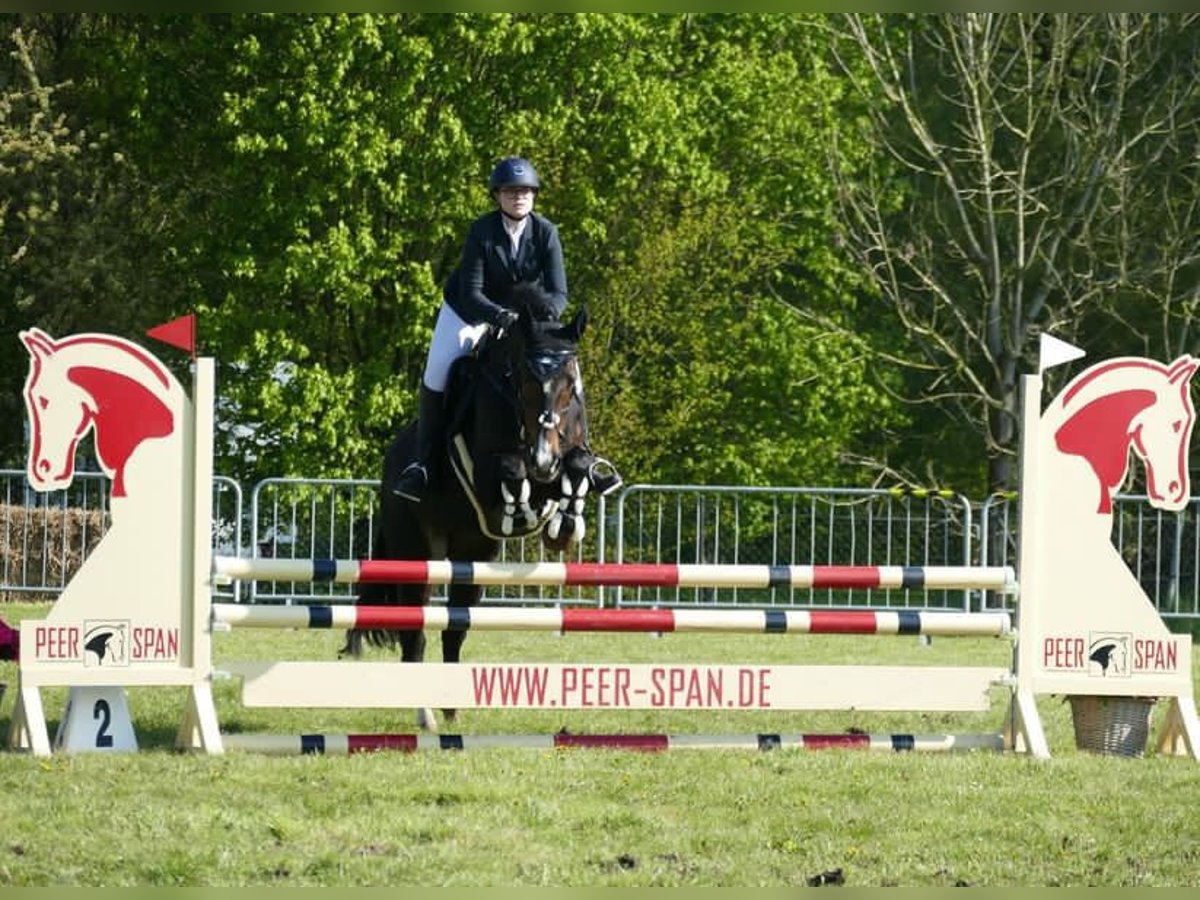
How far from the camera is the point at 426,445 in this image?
9.81 meters

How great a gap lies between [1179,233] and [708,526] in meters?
8.25

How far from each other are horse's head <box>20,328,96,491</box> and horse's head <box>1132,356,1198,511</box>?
14.0ft

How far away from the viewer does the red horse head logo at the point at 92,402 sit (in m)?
8.08

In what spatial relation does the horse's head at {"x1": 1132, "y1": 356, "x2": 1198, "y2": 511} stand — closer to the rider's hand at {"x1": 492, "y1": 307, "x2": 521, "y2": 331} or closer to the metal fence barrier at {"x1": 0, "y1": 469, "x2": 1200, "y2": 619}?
the rider's hand at {"x1": 492, "y1": 307, "x2": 521, "y2": 331}

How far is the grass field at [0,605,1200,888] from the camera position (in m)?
6.06

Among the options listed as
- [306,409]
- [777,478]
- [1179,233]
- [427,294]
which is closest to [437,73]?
[427,294]

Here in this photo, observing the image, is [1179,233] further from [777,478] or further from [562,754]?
[562,754]

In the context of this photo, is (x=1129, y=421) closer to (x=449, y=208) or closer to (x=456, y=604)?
(x=456, y=604)

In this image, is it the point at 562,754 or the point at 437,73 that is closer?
the point at 562,754

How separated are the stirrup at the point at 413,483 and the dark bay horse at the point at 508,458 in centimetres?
14

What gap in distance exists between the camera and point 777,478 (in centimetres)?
2805

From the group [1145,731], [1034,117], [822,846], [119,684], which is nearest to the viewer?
[822,846]

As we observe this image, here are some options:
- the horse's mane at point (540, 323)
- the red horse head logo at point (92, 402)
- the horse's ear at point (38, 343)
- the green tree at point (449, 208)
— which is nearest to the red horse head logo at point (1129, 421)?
the horse's mane at point (540, 323)

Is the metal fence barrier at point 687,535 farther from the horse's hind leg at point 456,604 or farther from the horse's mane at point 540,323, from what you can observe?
the horse's mane at point 540,323
